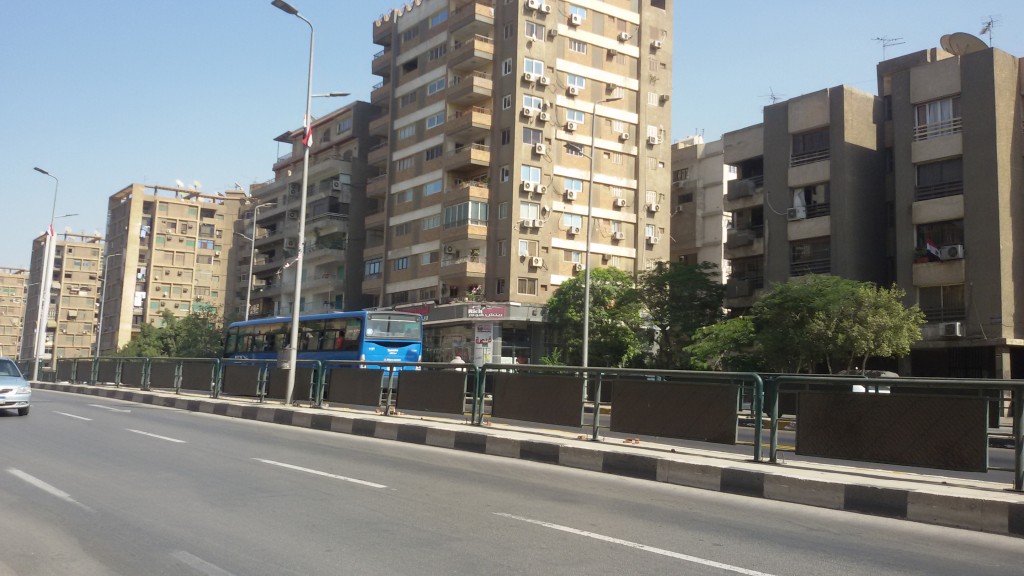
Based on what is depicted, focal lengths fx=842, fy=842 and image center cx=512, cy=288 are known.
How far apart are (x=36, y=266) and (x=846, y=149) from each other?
140m

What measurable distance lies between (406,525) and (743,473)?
178 inches

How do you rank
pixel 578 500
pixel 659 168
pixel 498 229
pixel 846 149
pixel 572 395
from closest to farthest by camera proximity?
1. pixel 578 500
2. pixel 572 395
3. pixel 846 149
4. pixel 498 229
5. pixel 659 168

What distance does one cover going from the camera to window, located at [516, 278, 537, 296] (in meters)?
52.5

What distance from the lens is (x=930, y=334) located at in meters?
36.5

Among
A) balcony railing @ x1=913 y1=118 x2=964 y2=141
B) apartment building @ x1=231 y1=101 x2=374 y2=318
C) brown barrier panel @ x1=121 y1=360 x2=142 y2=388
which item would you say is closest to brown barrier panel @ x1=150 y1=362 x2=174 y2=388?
→ brown barrier panel @ x1=121 y1=360 x2=142 y2=388

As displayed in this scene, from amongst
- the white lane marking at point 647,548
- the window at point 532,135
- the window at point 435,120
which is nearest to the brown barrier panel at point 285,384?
the white lane marking at point 647,548

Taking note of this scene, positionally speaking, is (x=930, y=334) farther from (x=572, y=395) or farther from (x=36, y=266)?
(x=36, y=266)

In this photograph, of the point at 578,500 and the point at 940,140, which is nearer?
the point at 578,500

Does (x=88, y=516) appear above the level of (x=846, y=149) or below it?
below

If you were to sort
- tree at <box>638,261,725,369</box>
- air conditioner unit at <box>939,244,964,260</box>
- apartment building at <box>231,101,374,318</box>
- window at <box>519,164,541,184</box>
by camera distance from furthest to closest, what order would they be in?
1. apartment building at <box>231,101,374,318</box>
2. window at <box>519,164,541,184</box>
3. tree at <box>638,261,725,369</box>
4. air conditioner unit at <box>939,244,964,260</box>

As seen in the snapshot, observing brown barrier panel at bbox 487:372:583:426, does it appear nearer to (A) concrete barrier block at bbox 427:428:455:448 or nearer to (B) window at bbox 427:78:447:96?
(A) concrete barrier block at bbox 427:428:455:448

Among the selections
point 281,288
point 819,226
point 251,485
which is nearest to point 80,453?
point 251,485

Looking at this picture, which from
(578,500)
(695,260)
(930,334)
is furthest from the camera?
(695,260)

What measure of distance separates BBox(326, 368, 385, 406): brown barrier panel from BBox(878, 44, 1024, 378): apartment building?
27195 millimetres
